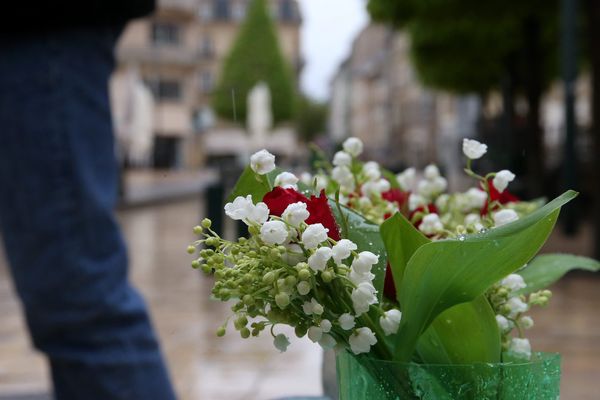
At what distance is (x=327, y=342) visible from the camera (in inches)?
31.5

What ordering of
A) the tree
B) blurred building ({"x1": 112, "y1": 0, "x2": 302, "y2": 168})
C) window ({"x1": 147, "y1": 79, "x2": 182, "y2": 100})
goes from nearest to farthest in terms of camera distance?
the tree, blurred building ({"x1": 112, "y1": 0, "x2": 302, "y2": 168}), window ({"x1": 147, "y1": 79, "x2": 182, "y2": 100})

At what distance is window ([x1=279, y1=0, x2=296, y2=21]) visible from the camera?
73.0 meters

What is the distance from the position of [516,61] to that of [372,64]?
211 ft

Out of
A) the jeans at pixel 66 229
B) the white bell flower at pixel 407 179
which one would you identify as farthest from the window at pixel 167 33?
the white bell flower at pixel 407 179

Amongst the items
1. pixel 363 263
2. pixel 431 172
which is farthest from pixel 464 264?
pixel 431 172

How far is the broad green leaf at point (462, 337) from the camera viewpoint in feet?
2.71

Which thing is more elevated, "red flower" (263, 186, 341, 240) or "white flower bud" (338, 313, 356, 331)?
"red flower" (263, 186, 341, 240)

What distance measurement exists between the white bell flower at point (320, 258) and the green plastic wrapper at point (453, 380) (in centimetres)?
10

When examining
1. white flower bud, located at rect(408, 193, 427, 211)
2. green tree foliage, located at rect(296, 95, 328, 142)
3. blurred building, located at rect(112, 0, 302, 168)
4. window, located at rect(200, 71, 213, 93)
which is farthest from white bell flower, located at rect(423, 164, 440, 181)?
green tree foliage, located at rect(296, 95, 328, 142)

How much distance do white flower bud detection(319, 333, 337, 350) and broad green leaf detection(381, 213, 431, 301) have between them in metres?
0.07

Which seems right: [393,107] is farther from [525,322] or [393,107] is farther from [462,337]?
[462,337]

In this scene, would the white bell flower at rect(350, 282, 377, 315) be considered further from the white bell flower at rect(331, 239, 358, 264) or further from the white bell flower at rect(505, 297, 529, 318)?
the white bell flower at rect(505, 297, 529, 318)

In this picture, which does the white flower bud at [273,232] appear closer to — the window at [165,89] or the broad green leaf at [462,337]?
the broad green leaf at [462,337]

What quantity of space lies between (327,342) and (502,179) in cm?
25
